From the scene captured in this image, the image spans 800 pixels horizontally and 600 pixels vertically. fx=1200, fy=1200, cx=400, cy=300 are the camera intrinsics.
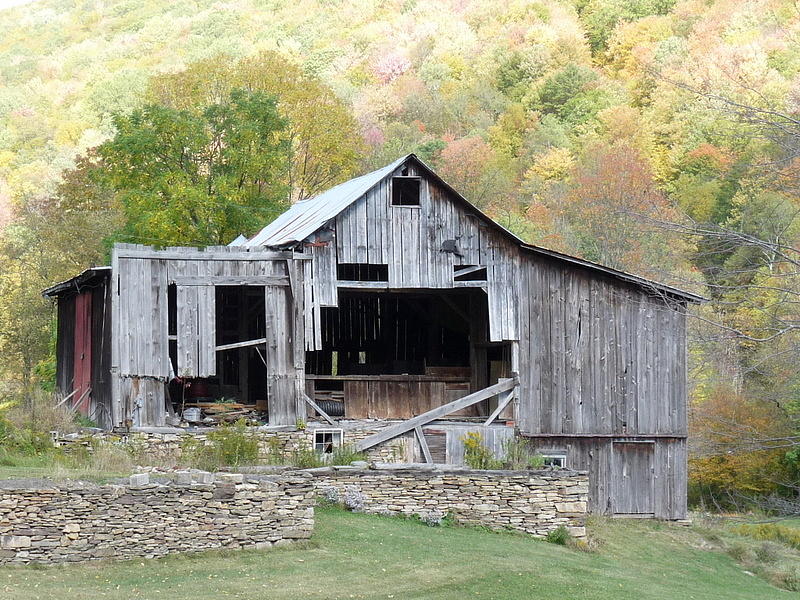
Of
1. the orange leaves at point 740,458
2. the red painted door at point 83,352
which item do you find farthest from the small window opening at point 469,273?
the orange leaves at point 740,458

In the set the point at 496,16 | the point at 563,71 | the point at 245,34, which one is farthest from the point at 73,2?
the point at 563,71

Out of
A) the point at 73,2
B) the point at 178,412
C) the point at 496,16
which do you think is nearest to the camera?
the point at 178,412

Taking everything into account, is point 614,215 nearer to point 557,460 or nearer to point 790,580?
point 557,460

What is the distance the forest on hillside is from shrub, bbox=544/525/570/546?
388 cm

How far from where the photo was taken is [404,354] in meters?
37.4

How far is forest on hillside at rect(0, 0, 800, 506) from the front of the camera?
2677 centimetres

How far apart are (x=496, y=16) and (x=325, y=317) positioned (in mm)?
85518

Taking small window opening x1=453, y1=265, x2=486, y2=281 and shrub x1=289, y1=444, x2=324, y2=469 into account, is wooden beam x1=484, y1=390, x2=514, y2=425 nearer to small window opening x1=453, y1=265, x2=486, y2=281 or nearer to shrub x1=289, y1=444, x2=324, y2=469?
small window opening x1=453, y1=265, x2=486, y2=281

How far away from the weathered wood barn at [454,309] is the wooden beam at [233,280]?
0.03 m

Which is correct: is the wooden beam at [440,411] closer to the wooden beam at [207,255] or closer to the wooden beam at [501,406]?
the wooden beam at [501,406]

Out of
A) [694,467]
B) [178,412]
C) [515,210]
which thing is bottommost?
[694,467]

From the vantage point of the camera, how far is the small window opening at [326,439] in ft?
95.2

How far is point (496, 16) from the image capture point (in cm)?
11656

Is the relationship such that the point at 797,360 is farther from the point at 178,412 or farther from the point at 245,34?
the point at 245,34
